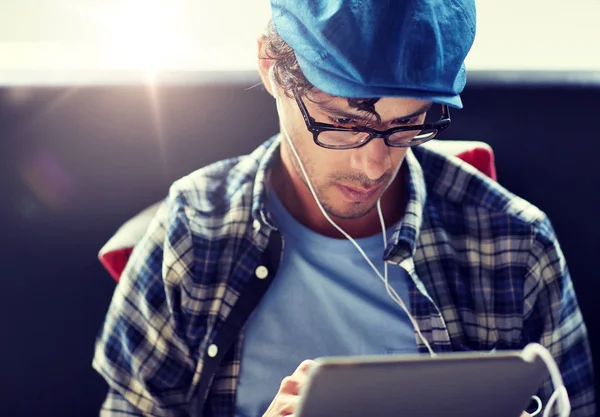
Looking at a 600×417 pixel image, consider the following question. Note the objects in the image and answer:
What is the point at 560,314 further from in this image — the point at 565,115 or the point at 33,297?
the point at 33,297

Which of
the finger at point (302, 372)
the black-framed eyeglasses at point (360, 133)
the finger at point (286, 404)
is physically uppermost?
the black-framed eyeglasses at point (360, 133)

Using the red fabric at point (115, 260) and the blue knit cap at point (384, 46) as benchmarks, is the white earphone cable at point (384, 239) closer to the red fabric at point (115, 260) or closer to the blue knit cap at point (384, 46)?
the blue knit cap at point (384, 46)

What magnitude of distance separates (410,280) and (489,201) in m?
0.19

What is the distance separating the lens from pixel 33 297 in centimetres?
129

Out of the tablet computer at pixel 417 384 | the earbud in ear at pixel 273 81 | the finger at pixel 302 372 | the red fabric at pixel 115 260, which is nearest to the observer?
the tablet computer at pixel 417 384

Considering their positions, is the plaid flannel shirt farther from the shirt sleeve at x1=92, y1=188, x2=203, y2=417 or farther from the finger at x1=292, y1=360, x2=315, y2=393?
the finger at x1=292, y1=360, x2=315, y2=393

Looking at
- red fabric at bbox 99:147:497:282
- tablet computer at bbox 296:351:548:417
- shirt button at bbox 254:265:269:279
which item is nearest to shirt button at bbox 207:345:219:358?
shirt button at bbox 254:265:269:279

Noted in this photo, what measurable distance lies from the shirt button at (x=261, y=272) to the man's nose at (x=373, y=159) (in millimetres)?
232

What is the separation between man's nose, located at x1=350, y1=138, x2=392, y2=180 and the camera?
38.9 inches

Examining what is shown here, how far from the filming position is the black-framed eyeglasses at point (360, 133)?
96cm

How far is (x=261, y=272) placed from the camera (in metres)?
1.12

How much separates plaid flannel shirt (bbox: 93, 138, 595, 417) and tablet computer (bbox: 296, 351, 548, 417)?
17.5 inches

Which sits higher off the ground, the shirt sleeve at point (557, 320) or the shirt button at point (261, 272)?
the shirt button at point (261, 272)

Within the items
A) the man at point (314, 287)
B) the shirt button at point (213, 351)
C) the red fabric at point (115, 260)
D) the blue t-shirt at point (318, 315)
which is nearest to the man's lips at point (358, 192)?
the man at point (314, 287)
